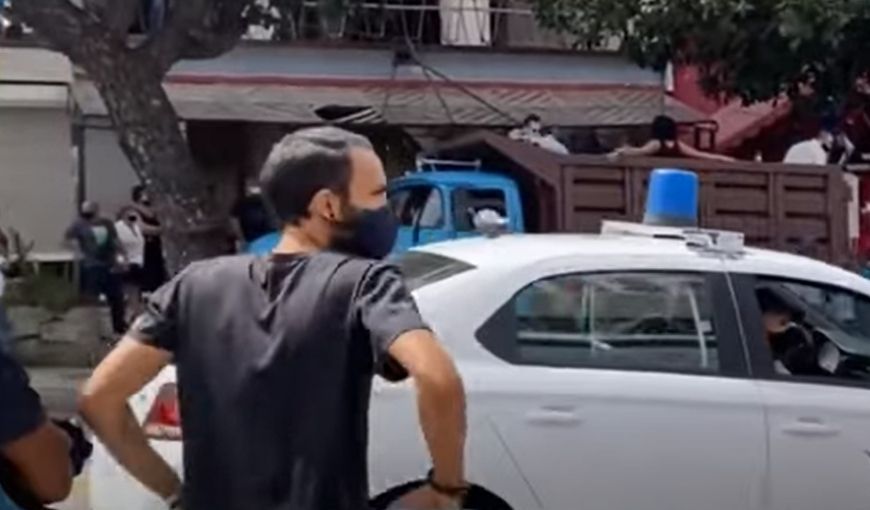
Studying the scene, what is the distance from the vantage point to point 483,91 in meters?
24.2

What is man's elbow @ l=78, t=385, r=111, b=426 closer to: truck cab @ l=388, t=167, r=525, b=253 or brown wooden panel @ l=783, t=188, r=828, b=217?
brown wooden panel @ l=783, t=188, r=828, b=217

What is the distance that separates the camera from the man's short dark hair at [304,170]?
4059 millimetres

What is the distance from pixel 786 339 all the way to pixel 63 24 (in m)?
9.78

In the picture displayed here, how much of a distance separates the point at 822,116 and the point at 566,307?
11.9m

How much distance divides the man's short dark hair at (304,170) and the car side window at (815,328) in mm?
3403

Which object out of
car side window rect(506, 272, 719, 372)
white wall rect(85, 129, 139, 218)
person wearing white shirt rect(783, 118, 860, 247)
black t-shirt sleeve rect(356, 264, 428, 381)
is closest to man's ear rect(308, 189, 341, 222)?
black t-shirt sleeve rect(356, 264, 428, 381)

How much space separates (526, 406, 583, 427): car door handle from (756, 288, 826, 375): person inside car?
778mm

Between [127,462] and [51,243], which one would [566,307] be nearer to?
[127,462]

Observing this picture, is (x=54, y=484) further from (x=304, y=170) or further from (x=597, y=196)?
(x=597, y=196)

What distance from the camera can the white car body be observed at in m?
6.90

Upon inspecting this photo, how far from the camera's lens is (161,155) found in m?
16.4

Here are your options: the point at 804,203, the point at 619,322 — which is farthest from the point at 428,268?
the point at 804,203

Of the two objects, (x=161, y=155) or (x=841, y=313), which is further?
(x=161, y=155)

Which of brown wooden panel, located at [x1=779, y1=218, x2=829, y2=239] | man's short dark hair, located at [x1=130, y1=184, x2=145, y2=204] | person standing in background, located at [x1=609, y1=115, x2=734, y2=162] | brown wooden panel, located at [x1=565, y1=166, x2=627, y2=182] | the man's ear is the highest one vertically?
the man's ear
